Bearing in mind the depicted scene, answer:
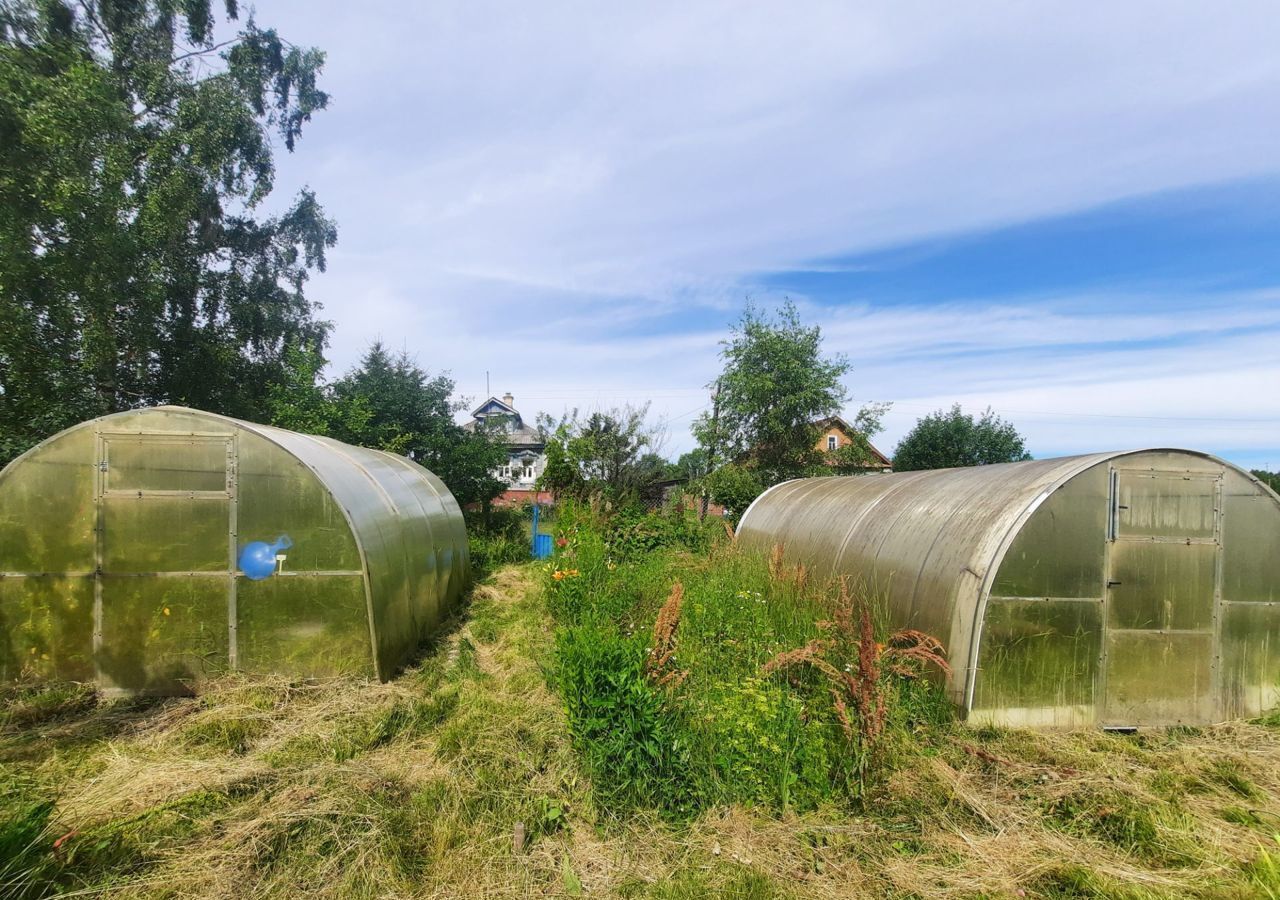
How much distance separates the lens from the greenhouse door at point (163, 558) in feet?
18.1

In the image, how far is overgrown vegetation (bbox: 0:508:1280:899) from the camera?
10.3 ft

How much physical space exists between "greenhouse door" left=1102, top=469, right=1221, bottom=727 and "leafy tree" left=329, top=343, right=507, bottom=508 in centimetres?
1529

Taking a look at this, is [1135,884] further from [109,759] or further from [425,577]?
[425,577]

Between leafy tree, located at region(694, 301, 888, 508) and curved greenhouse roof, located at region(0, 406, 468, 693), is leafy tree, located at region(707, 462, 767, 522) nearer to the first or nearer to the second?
leafy tree, located at region(694, 301, 888, 508)

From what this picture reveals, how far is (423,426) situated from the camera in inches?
733

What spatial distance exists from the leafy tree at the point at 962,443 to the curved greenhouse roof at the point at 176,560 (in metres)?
29.0

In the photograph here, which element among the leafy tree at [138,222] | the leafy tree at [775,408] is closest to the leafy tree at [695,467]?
the leafy tree at [775,408]

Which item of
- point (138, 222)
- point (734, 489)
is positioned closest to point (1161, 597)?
point (734, 489)

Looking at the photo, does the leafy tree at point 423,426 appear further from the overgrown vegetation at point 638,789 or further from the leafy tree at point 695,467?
the overgrown vegetation at point 638,789

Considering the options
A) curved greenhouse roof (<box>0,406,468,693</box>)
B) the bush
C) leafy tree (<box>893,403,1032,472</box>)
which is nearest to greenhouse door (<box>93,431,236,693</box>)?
curved greenhouse roof (<box>0,406,468,693</box>)

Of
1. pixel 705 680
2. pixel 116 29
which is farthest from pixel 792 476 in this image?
pixel 116 29

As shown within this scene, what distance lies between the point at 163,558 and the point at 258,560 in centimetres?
86

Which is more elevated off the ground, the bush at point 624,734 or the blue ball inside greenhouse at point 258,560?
the blue ball inside greenhouse at point 258,560

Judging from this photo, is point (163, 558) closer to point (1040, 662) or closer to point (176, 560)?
point (176, 560)
